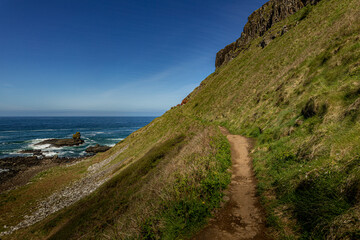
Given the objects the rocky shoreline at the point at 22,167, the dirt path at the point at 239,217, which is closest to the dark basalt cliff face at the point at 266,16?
the dirt path at the point at 239,217

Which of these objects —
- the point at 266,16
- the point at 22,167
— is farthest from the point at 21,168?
the point at 266,16

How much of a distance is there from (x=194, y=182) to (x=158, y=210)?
6.40 ft

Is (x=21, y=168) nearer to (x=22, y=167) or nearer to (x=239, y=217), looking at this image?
(x=22, y=167)

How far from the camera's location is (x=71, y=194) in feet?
84.3

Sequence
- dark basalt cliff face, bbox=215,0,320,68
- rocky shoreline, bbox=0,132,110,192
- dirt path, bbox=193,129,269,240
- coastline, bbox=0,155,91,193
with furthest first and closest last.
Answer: dark basalt cliff face, bbox=215,0,320,68, rocky shoreline, bbox=0,132,110,192, coastline, bbox=0,155,91,193, dirt path, bbox=193,129,269,240

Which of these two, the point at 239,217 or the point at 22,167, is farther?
the point at 22,167

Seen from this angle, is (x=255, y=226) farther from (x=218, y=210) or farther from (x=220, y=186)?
(x=220, y=186)

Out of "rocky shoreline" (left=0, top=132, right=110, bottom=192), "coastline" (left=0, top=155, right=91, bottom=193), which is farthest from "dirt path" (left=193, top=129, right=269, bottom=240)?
"rocky shoreline" (left=0, top=132, right=110, bottom=192)

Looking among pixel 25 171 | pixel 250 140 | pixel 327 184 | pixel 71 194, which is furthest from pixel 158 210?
pixel 25 171

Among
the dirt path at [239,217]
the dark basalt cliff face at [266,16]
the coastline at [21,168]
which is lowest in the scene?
the coastline at [21,168]

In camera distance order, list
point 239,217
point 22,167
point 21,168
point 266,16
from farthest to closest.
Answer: point 266,16
point 22,167
point 21,168
point 239,217

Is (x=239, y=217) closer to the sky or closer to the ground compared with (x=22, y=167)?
closer to the sky

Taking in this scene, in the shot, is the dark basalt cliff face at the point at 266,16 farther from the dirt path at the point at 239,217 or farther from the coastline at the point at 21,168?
the coastline at the point at 21,168

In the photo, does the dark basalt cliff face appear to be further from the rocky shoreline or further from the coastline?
the rocky shoreline
